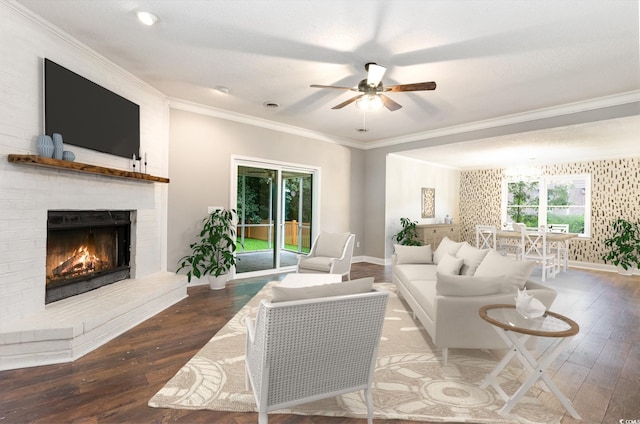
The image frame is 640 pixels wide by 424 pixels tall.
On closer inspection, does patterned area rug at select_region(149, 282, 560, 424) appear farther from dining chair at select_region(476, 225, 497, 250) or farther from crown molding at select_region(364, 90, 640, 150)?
dining chair at select_region(476, 225, 497, 250)

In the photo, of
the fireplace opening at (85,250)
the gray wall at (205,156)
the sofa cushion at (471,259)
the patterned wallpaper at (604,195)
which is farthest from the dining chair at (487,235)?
the fireplace opening at (85,250)

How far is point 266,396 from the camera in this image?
1626 mm

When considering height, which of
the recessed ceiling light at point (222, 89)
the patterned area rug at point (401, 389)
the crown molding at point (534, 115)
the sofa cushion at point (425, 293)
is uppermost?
the recessed ceiling light at point (222, 89)

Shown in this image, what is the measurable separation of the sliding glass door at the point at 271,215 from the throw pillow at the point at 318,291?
3954 millimetres

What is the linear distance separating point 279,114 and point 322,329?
429 cm

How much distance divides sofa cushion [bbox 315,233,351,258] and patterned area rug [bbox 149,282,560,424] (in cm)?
220

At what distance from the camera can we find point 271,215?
5.83m

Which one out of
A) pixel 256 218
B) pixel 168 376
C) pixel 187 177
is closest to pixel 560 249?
pixel 256 218

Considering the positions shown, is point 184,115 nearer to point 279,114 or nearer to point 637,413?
point 279,114

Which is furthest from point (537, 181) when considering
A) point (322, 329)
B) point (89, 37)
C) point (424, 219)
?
point (89, 37)

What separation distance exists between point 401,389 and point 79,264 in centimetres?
345

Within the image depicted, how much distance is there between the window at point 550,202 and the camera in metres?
7.38

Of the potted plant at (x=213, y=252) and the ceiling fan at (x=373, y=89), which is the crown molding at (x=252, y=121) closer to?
the potted plant at (x=213, y=252)

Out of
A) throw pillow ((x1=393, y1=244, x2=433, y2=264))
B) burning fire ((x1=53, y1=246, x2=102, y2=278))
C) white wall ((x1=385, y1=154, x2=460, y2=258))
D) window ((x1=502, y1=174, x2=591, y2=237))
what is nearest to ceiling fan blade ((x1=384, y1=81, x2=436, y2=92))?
throw pillow ((x1=393, y1=244, x2=433, y2=264))
